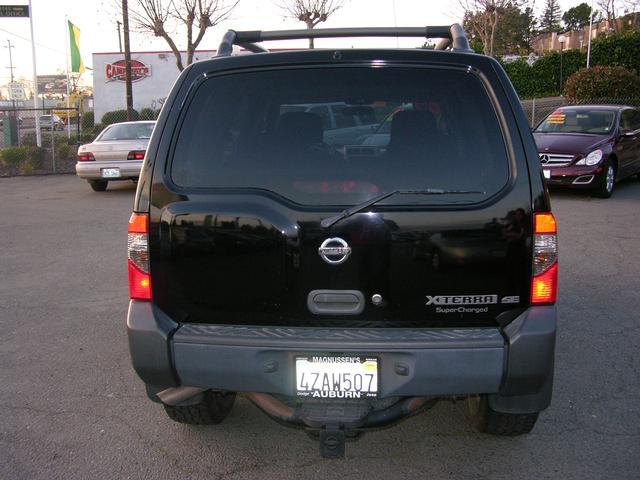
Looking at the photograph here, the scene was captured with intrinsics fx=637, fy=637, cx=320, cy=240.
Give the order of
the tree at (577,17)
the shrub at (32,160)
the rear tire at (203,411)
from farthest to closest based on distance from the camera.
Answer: the tree at (577,17)
the shrub at (32,160)
the rear tire at (203,411)

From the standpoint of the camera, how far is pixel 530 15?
55250 mm

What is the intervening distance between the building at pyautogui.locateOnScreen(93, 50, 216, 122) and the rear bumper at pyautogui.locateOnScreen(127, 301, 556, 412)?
3773cm

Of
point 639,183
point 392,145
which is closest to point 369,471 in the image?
point 392,145

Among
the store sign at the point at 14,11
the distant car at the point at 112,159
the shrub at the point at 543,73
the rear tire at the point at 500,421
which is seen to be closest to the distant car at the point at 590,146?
the distant car at the point at 112,159

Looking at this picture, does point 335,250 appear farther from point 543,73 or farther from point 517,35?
point 517,35

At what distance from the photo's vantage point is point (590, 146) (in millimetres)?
10906

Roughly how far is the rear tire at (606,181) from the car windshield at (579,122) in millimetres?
817

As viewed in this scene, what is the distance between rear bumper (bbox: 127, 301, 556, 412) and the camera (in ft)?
8.35

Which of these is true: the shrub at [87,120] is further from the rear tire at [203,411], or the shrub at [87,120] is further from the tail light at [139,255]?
the tail light at [139,255]

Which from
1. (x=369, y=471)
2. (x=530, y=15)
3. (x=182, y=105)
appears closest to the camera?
(x=182, y=105)

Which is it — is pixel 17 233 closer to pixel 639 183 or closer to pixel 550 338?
pixel 550 338

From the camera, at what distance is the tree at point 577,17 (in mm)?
63219

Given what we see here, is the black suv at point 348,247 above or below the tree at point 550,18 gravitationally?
below

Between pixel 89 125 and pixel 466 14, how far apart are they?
2415 centimetres
